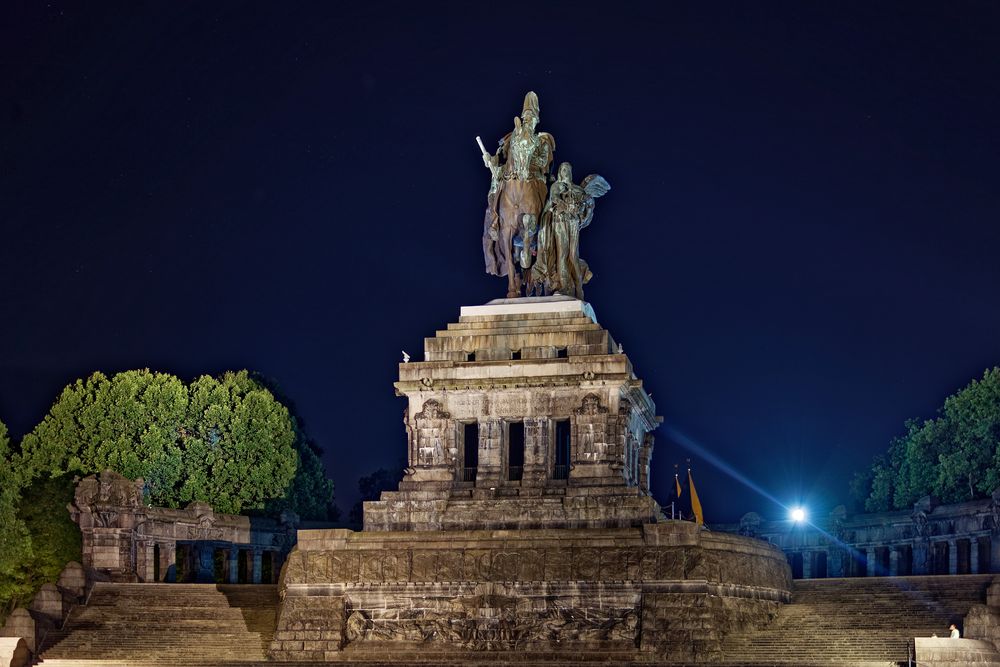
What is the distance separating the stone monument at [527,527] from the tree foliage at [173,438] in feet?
54.0

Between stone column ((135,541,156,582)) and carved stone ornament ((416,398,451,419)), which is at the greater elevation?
carved stone ornament ((416,398,451,419))

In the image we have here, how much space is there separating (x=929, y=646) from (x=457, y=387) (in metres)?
17.8

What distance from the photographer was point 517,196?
59875 millimetres

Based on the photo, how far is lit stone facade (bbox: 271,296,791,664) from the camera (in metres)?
50.0

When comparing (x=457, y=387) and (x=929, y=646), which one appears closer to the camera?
(x=929, y=646)

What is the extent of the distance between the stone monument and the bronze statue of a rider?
7 centimetres

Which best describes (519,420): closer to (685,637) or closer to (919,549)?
(685,637)

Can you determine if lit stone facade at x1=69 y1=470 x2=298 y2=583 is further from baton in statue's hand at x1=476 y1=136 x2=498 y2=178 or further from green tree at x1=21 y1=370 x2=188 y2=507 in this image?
baton in statue's hand at x1=476 y1=136 x2=498 y2=178

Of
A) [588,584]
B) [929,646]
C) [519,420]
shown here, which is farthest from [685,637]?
[519,420]

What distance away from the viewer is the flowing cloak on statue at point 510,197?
59.9 metres

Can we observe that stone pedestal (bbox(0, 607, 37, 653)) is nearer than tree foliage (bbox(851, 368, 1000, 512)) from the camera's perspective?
Yes

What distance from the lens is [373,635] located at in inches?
2005

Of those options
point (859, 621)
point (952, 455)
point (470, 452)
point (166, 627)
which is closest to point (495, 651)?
point (859, 621)

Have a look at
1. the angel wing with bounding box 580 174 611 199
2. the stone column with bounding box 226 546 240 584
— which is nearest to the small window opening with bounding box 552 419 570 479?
the angel wing with bounding box 580 174 611 199
